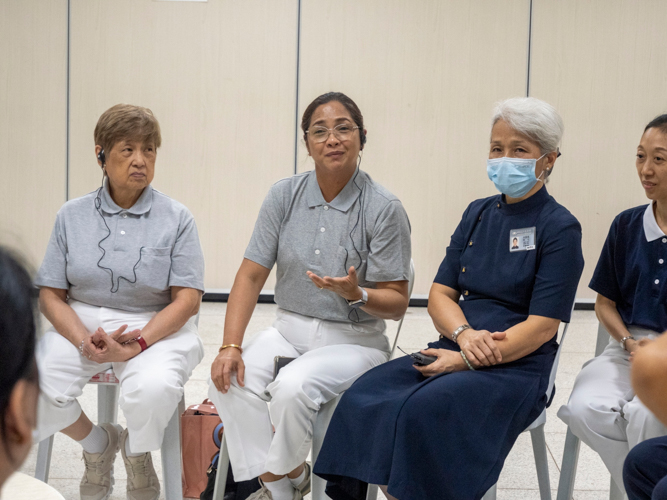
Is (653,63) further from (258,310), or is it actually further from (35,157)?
(35,157)

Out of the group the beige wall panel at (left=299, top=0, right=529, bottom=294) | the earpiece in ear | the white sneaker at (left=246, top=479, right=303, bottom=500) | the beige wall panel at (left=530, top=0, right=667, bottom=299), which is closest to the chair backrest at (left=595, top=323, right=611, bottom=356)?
the white sneaker at (left=246, top=479, right=303, bottom=500)

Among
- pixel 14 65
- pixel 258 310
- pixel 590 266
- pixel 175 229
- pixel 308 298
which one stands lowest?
pixel 258 310

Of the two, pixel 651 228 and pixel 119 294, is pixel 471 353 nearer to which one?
pixel 651 228

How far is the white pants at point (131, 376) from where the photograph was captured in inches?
89.0

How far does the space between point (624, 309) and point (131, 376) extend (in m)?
1.70

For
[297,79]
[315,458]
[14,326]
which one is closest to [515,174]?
[315,458]

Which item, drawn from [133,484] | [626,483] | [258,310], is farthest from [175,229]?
[258,310]

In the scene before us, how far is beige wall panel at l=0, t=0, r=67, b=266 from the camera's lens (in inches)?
226

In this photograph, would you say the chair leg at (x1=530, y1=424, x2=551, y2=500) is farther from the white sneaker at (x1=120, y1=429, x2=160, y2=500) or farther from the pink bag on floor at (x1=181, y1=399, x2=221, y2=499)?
the white sneaker at (x1=120, y1=429, x2=160, y2=500)

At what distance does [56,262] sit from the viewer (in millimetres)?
2564

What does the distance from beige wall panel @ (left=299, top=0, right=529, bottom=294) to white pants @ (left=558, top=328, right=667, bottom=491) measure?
378cm

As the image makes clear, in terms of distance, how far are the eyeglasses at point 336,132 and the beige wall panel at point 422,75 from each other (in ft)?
10.8

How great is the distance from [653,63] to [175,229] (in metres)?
4.76

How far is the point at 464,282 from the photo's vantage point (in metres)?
2.41
